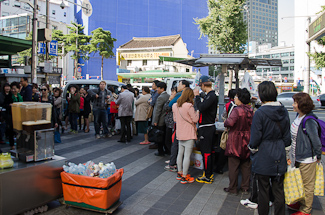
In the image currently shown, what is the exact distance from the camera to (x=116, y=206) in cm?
364

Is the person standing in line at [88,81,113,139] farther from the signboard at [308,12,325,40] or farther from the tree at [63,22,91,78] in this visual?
the tree at [63,22,91,78]

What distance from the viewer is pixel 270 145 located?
3.14 meters

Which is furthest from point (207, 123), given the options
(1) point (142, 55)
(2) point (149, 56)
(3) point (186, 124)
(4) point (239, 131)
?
(1) point (142, 55)

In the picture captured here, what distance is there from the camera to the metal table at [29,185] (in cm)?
310

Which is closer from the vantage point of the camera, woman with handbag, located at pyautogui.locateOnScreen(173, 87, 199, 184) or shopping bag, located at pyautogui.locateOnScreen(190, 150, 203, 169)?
woman with handbag, located at pyautogui.locateOnScreen(173, 87, 199, 184)

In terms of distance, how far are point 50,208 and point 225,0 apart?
2004 cm

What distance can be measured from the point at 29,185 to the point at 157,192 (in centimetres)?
206

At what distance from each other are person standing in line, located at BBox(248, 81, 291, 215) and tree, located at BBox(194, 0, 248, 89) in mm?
17950

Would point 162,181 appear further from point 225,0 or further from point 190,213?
point 225,0

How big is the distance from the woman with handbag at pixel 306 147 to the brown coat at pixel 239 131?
0.80 meters

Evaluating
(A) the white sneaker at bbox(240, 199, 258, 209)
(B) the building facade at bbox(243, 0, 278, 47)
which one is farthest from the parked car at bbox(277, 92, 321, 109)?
(B) the building facade at bbox(243, 0, 278, 47)

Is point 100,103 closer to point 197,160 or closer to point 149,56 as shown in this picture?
point 197,160

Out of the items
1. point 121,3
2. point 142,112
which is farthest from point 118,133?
point 121,3

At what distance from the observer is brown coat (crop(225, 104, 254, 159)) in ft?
13.8
